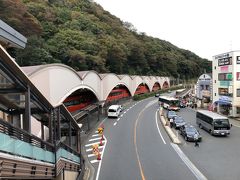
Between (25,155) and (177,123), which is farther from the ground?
(25,155)

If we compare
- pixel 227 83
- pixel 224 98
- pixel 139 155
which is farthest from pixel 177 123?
pixel 227 83

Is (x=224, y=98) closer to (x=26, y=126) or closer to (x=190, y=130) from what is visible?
(x=190, y=130)

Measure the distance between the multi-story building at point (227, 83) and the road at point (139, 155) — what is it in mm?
13545

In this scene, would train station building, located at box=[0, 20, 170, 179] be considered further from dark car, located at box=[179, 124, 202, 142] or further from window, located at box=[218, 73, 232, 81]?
window, located at box=[218, 73, 232, 81]

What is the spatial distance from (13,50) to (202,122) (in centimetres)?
3180

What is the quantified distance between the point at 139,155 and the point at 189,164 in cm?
479

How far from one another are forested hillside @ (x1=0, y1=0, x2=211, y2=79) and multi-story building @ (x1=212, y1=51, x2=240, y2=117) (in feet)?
86.7

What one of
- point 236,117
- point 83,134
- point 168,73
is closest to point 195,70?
point 168,73

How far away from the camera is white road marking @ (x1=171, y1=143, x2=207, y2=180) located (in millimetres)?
21203

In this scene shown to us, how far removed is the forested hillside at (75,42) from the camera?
5200cm

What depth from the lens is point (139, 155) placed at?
88.7ft

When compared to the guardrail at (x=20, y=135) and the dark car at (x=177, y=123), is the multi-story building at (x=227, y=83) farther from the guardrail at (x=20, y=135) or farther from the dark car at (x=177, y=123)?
the guardrail at (x=20, y=135)

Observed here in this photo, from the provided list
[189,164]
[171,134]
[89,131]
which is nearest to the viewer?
[189,164]

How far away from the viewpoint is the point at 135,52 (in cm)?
10244
